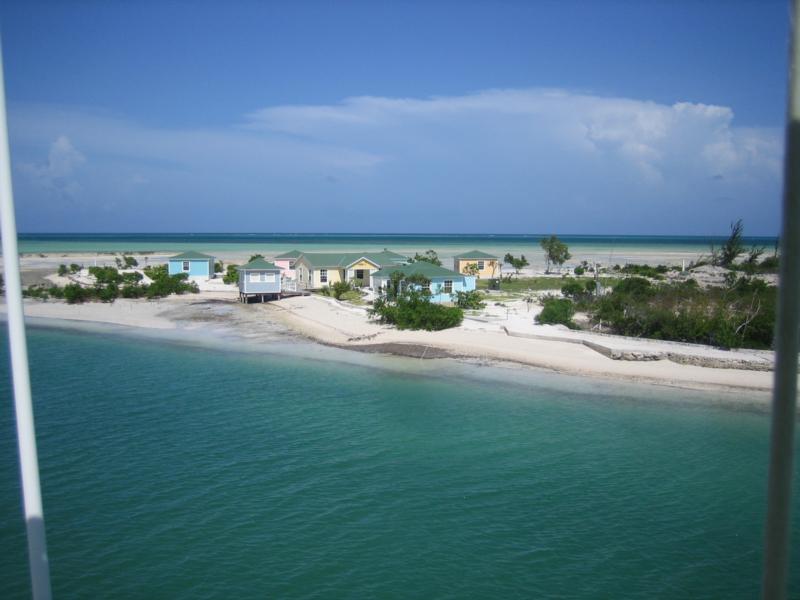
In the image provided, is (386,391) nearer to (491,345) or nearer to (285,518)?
(491,345)

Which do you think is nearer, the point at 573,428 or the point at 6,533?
the point at 6,533

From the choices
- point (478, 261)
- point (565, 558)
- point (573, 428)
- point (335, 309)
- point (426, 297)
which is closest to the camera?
point (565, 558)

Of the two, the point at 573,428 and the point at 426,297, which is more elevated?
the point at 426,297

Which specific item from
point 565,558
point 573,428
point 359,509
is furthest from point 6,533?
point 573,428

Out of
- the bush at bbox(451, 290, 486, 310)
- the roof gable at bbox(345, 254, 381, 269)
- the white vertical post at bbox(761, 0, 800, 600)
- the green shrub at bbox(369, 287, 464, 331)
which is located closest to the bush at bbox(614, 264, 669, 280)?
the bush at bbox(451, 290, 486, 310)

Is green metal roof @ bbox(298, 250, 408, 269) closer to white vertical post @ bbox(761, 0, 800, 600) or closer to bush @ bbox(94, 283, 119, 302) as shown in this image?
bush @ bbox(94, 283, 119, 302)

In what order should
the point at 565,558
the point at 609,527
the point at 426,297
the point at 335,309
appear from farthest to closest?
the point at 335,309
the point at 426,297
the point at 609,527
the point at 565,558
